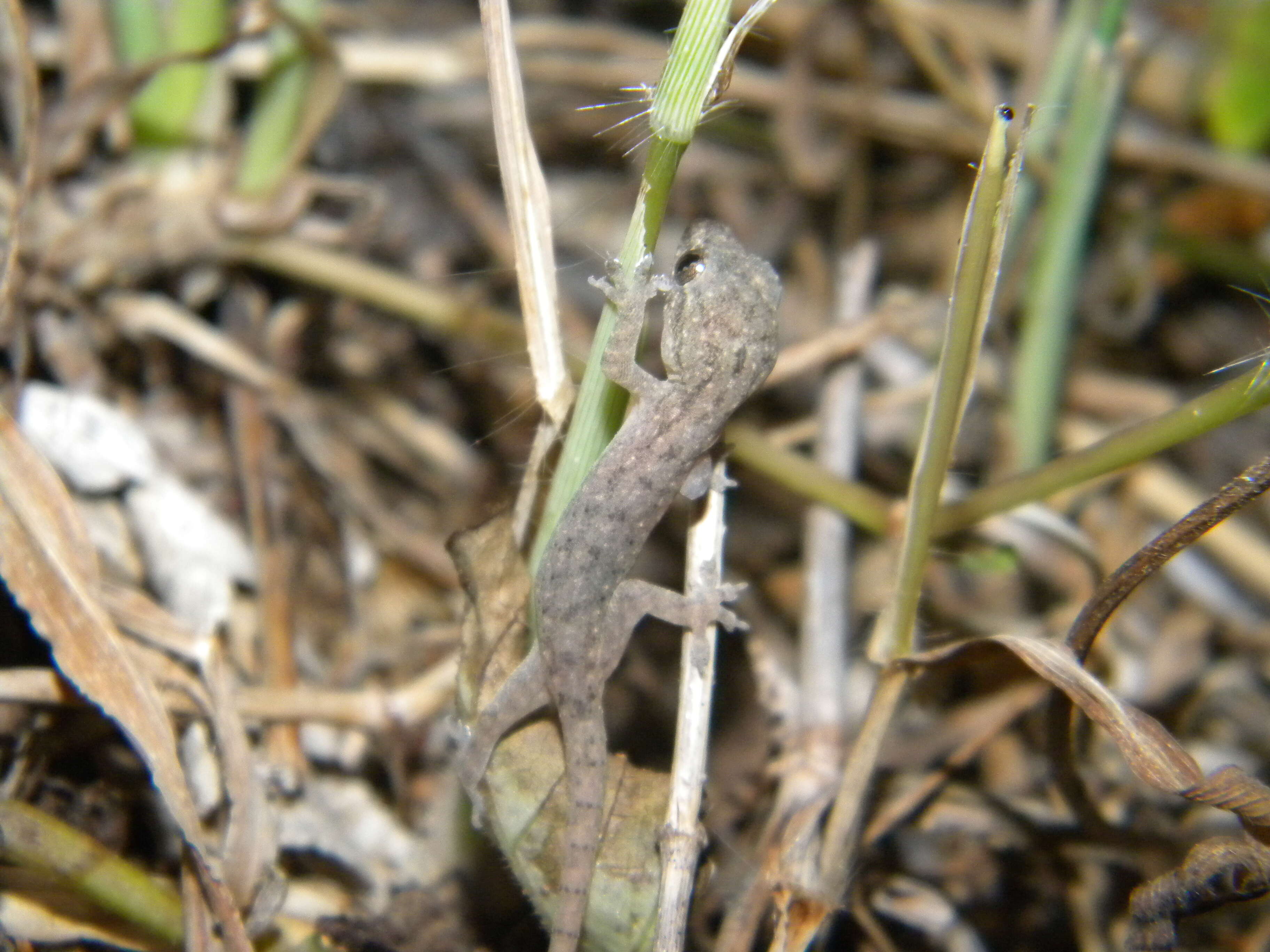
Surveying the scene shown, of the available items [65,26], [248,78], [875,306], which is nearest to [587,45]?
[248,78]

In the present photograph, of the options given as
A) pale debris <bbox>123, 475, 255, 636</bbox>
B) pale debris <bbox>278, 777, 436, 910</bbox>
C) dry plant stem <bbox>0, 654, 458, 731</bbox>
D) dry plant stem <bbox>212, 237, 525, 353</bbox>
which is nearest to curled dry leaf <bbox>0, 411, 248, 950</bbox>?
dry plant stem <bbox>0, 654, 458, 731</bbox>

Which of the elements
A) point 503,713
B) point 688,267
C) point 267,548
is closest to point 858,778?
point 503,713

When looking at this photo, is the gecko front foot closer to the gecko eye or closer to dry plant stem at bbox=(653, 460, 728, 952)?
the gecko eye

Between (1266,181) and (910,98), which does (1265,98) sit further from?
(910,98)

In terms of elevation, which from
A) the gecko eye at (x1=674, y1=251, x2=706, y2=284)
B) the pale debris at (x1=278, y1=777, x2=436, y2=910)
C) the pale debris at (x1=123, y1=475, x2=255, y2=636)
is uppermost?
the gecko eye at (x1=674, y1=251, x2=706, y2=284)

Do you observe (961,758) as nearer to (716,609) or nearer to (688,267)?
(716,609)
